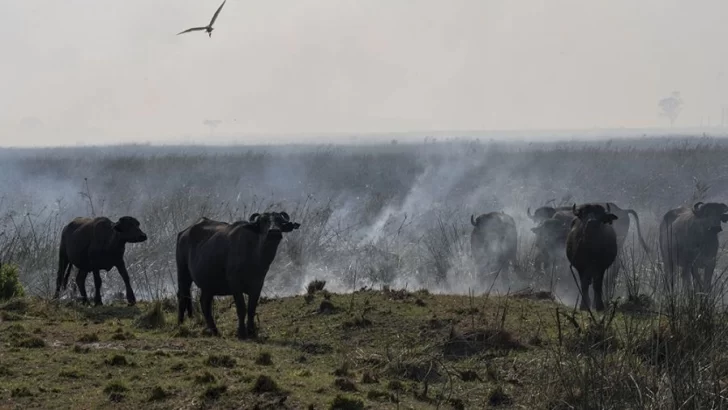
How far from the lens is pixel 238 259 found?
46.3ft

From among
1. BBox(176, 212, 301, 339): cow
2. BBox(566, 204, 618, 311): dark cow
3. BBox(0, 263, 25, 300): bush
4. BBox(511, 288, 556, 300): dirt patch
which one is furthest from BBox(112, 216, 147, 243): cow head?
BBox(566, 204, 618, 311): dark cow

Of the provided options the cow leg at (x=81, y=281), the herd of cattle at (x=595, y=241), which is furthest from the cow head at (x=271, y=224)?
the cow leg at (x=81, y=281)

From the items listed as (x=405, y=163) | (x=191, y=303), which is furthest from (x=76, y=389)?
(x=405, y=163)

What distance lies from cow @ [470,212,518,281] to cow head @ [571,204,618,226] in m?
4.97

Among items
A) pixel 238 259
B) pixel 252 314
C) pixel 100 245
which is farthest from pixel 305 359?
pixel 100 245

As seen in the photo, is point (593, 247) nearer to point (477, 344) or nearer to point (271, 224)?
point (477, 344)

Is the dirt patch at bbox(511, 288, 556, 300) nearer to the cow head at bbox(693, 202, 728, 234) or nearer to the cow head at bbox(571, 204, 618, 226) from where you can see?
the cow head at bbox(571, 204, 618, 226)

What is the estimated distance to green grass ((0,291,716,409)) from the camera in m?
9.78

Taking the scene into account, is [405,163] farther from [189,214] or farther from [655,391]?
[655,391]

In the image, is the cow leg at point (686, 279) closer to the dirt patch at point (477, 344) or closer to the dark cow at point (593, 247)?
the dark cow at point (593, 247)

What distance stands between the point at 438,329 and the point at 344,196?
25748 mm

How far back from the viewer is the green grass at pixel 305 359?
9.78m

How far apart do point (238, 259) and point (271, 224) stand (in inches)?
29.9

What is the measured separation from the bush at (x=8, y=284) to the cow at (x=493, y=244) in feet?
31.5
